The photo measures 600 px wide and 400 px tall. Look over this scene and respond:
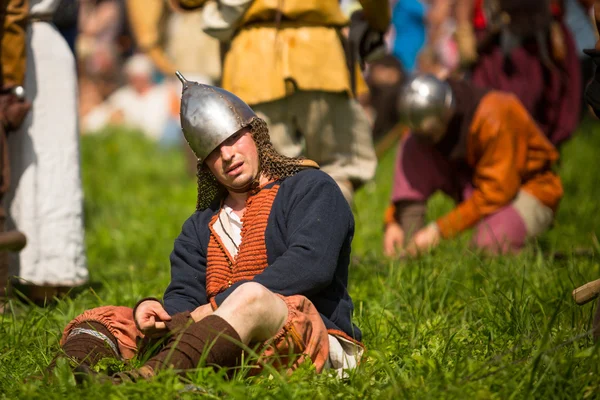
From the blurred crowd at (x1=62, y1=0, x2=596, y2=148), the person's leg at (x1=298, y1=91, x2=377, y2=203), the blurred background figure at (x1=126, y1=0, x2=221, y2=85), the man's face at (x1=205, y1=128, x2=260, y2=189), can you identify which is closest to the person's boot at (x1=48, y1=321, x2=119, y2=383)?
the man's face at (x1=205, y1=128, x2=260, y2=189)

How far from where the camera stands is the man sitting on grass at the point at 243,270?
338 cm

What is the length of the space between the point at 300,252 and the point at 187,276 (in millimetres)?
528

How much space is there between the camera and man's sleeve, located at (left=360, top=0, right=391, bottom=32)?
517 cm

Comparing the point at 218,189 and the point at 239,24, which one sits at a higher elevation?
the point at 239,24

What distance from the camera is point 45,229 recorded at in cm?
527

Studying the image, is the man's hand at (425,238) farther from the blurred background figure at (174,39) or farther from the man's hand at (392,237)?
the blurred background figure at (174,39)

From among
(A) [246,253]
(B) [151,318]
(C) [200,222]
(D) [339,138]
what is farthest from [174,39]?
(B) [151,318]

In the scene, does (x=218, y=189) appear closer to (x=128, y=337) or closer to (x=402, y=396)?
(x=128, y=337)

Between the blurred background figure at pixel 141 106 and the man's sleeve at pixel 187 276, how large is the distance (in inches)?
341

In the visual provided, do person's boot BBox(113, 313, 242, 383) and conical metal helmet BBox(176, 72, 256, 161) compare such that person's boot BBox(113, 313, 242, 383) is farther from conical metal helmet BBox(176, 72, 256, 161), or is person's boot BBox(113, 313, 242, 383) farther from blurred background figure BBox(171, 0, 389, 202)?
blurred background figure BBox(171, 0, 389, 202)

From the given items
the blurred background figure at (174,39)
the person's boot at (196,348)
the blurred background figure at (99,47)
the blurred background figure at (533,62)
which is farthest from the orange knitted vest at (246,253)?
the blurred background figure at (99,47)

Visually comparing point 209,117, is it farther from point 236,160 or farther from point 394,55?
point 394,55

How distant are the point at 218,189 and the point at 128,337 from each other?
679 millimetres

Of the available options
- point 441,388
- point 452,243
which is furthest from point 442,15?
point 441,388
